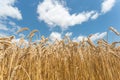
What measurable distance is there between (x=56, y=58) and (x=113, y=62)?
2.27ft

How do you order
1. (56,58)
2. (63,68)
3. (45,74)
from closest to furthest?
(45,74), (63,68), (56,58)

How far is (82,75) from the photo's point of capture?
253 centimetres

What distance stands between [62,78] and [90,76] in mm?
311

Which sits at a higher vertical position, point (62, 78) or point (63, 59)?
point (63, 59)

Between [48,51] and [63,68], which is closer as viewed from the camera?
[63,68]

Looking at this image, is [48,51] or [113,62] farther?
[48,51]

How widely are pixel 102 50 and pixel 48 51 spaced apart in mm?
777

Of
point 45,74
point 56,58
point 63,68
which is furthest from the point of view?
point 56,58

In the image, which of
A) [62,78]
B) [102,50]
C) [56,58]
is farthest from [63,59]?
[102,50]

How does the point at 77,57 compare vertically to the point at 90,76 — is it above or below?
above

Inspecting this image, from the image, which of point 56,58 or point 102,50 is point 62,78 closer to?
point 56,58

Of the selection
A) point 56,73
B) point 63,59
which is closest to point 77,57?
point 63,59

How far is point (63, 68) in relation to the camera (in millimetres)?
2633

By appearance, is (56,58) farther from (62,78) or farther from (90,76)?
(90,76)
